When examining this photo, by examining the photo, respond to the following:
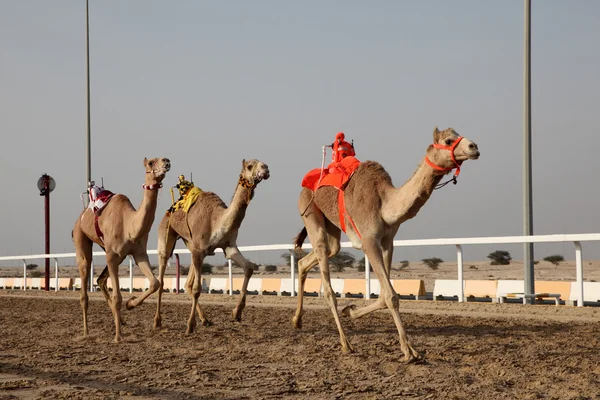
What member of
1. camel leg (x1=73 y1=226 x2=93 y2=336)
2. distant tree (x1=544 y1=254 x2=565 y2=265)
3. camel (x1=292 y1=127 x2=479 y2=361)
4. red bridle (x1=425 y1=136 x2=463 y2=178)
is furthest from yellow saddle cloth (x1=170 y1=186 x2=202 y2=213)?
distant tree (x1=544 y1=254 x2=565 y2=265)

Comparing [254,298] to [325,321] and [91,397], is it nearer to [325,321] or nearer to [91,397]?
[325,321]

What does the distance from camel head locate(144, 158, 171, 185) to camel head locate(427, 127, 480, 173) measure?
463 centimetres

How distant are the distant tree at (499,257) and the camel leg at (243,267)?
188ft

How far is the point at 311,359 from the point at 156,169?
4.48 meters

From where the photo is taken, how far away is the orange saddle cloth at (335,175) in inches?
441

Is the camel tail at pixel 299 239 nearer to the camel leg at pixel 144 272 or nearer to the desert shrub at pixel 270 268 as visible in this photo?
the camel leg at pixel 144 272

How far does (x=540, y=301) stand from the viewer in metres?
19.9

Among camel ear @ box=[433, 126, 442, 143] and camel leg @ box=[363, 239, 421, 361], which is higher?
camel ear @ box=[433, 126, 442, 143]

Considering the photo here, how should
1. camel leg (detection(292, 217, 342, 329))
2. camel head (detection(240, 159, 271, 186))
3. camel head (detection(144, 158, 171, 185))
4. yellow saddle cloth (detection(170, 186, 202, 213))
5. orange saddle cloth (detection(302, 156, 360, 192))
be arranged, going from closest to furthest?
orange saddle cloth (detection(302, 156, 360, 192)) < camel leg (detection(292, 217, 342, 329)) < camel head (detection(144, 158, 171, 185)) < camel head (detection(240, 159, 271, 186)) < yellow saddle cloth (detection(170, 186, 202, 213))

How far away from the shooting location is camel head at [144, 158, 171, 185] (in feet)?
42.8

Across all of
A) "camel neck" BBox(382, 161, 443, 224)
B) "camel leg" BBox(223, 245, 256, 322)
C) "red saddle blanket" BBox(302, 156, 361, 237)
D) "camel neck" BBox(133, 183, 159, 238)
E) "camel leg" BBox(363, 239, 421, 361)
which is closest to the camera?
"camel leg" BBox(363, 239, 421, 361)

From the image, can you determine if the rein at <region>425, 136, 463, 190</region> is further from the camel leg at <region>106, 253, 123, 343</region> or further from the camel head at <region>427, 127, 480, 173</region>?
the camel leg at <region>106, 253, 123, 343</region>

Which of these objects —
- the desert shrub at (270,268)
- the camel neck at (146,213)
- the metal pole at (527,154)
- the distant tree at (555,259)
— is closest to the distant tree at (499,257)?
the distant tree at (555,259)

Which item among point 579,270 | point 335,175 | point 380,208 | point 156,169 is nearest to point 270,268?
point 579,270
